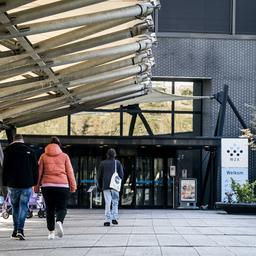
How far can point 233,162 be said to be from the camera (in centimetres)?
→ 2409

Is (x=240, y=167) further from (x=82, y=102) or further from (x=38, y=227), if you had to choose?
(x=38, y=227)

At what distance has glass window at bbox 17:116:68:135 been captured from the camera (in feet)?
92.3

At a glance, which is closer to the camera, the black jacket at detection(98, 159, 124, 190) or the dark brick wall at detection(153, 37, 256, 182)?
the black jacket at detection(98, 159, 124, 190)

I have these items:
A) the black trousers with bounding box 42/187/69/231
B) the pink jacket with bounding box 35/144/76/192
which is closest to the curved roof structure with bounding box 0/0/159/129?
the pink jacket with bounding box 35/144/76/192

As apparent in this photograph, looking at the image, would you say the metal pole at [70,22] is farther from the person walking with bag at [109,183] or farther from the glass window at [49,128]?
the glass window at [49,128]

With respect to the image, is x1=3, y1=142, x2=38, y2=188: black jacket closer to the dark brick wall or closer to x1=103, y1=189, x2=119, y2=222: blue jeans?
x1=103, y1=189, x2=119, y2=222: blue jeans

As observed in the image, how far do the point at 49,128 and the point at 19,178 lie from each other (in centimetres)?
1736

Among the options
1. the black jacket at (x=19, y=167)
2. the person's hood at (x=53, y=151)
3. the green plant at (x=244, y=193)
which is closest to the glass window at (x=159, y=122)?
the green plant at (x=244, y=193)

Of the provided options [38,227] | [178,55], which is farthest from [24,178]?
[178,55]

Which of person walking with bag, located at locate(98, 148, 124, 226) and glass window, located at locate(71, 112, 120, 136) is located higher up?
glass window, located at locate(71, 112, 120, 136)

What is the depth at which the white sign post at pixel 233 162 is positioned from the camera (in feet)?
78.6

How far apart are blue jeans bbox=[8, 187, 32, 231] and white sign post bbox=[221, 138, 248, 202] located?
45.8ft

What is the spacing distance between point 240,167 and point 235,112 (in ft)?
11.3

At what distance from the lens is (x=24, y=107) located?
60.3ft
